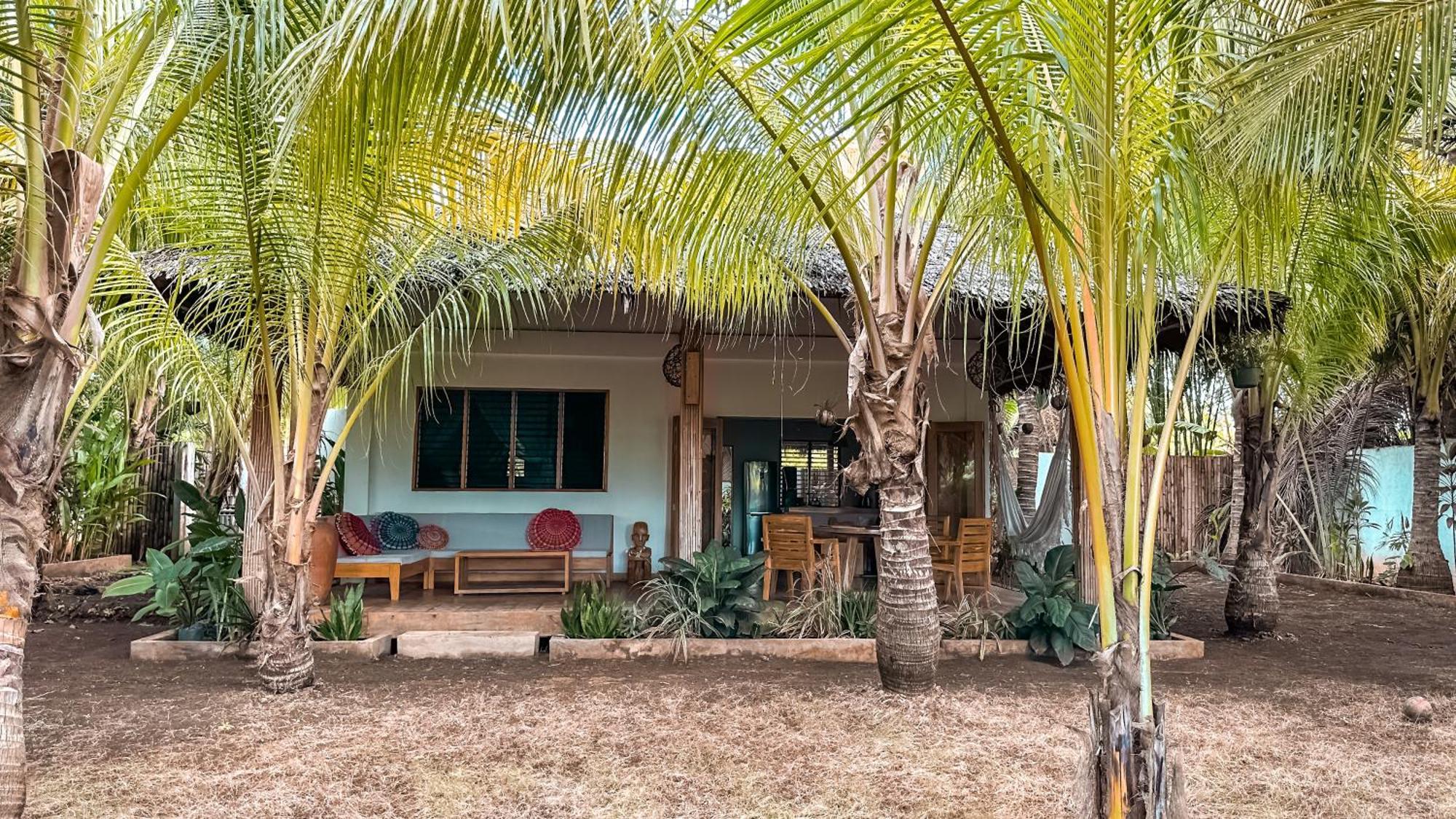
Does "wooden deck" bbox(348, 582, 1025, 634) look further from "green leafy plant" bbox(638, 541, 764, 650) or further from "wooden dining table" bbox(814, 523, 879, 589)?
"wooden dining table" bbox(814, 523, 879, 589)

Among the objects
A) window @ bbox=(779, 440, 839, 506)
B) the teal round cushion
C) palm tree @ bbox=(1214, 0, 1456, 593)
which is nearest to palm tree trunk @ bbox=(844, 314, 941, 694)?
palm tree @ bbox=(1214, 0, 1456, 593)

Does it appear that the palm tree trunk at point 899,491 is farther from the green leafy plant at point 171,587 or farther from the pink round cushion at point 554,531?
the green leafy plant at point 171,587

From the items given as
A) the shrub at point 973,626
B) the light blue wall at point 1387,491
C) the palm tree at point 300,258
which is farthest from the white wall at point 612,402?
the light blue wall at point 1387,491

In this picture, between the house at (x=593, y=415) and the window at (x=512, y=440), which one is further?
the window at (x=512, y=440)

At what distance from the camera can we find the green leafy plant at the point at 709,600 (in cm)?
557

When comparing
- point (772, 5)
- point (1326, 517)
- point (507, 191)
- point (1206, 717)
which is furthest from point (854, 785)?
point (1326, 517)

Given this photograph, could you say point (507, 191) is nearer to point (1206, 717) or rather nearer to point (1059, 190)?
point (1059, 190)

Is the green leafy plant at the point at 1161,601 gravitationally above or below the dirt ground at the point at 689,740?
above

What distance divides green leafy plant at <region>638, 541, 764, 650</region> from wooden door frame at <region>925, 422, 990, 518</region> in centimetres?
366

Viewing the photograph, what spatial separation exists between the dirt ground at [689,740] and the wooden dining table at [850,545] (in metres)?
1.68

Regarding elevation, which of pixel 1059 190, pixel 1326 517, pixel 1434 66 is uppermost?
pixel 1434 66

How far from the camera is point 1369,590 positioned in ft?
29.5

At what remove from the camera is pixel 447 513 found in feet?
26.1

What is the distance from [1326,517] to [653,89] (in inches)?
437
